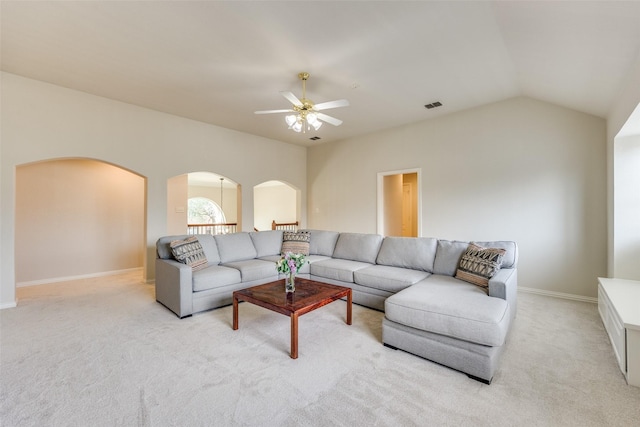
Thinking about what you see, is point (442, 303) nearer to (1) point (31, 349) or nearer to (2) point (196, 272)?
(2) point (196, 272)

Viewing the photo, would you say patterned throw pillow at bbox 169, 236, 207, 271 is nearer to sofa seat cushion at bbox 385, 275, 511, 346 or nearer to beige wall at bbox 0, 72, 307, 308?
beige wall at bbox 0, 72, 307, 308

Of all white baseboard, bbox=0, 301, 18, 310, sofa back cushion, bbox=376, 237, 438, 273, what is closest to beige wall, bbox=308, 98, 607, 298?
sofa back cushion, bbox=376, 237, 438, 273

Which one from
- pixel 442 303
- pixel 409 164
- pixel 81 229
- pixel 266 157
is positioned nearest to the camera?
pixel 442 303

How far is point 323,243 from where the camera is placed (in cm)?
486

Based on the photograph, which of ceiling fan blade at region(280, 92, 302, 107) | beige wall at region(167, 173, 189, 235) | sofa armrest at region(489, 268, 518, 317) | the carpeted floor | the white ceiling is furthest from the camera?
beige wall at region(167, 173, 189, 235)

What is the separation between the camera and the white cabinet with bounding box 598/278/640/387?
1.98 meters

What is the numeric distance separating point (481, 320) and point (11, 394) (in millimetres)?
3328

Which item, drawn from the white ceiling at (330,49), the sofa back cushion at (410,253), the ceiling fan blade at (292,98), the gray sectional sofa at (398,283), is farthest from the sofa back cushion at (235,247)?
the ceiling fan blade at (292,98)

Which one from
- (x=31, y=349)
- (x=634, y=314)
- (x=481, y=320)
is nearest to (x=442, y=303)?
(x=481, y=320)

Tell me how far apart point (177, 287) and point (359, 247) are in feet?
8.36

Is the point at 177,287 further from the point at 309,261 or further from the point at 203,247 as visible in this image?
the point at 309,261

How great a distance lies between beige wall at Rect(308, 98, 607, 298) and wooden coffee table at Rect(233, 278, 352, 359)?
10.1 feet

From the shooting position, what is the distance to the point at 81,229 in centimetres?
527

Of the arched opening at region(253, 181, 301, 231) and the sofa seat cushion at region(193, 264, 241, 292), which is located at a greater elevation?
the arched opening at region(253, 181, 301, 231)
